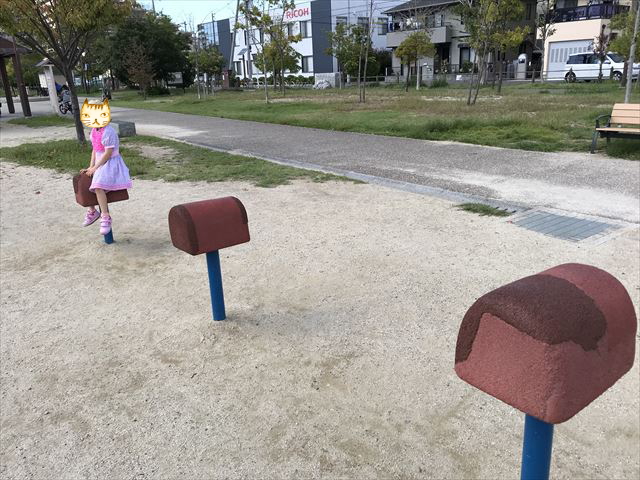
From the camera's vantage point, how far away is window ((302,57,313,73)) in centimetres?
5286

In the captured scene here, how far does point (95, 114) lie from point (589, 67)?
116ft

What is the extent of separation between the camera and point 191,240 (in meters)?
3.41

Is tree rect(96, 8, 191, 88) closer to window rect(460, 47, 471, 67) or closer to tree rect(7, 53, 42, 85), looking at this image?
tree rect(7, 53, 42, 85)

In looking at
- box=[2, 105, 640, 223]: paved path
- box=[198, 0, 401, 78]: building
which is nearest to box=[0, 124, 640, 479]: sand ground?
box=[2, 105, 640, 223]: paved path

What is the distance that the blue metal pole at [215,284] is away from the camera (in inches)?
144

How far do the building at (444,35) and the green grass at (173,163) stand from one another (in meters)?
32.9

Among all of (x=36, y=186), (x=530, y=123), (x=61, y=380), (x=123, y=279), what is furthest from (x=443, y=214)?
(x=530, y=123)

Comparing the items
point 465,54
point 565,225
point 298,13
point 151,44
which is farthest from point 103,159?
point 298,13

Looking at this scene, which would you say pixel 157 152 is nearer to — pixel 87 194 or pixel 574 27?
pixel 87 194

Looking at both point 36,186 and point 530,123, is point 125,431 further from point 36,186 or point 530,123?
point 530,123

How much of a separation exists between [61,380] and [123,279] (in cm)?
157

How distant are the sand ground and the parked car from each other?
32383 millimetres

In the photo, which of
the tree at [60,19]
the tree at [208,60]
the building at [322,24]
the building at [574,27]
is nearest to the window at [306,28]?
the building at [322,24]

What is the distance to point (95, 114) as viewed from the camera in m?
5.20
